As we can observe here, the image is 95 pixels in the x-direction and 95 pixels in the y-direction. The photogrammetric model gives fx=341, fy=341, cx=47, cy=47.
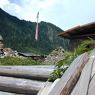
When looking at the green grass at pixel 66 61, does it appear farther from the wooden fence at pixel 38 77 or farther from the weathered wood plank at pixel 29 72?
the weathered wood plank at pixel 29 72

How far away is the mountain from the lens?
8869 centimetres

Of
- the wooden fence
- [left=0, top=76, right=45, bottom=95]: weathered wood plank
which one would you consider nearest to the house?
the wooden fence

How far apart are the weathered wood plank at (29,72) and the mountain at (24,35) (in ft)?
226

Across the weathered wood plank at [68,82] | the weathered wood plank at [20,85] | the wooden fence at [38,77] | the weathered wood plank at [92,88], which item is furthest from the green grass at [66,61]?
the weathered wood plank at [92,88]

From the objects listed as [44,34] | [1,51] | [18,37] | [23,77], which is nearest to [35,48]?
[18,37]

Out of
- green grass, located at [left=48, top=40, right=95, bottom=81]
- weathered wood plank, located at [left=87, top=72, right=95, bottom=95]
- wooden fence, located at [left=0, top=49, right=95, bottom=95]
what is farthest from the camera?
green grass, located at [left=48, top=40, right=95, bottom=81]

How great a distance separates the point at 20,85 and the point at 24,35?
100874 mm

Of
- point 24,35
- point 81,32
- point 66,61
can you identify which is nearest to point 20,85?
point 66,61

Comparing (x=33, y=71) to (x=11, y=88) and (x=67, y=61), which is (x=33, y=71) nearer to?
(x=11, y=88)

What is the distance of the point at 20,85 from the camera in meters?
4.44

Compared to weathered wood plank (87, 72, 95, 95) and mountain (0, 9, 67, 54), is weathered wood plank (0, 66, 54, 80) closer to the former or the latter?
weathered wood plank (87, 72, 95, 95)

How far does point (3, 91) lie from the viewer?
183 inches

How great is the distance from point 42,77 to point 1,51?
2130cm

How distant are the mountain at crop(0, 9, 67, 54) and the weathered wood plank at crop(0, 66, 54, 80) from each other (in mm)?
68813
